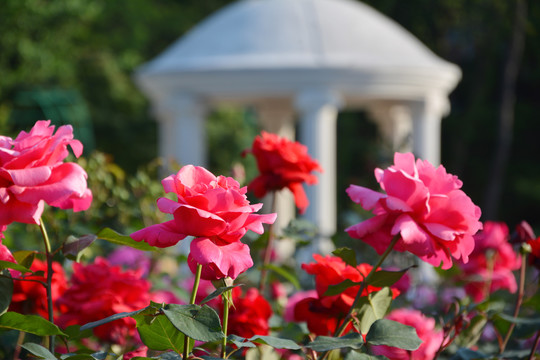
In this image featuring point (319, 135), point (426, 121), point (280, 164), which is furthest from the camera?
point (426, 121)

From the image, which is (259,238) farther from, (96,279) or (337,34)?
(337,34)

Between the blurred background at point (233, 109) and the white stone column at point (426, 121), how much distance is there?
6.82 meters

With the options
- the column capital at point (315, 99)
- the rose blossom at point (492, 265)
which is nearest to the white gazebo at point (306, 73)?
the column capital at point (315, 99)

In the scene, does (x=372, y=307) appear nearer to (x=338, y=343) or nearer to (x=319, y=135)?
(x=338, y=343)

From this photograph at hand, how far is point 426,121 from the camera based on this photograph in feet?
35.3

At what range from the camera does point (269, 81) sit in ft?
30.8

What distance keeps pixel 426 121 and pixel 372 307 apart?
9.47 metres

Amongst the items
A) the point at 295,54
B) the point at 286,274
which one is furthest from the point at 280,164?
the point at 295,54

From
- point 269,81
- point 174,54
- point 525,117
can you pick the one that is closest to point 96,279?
point 269,81

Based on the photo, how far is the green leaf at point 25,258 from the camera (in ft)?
5.23

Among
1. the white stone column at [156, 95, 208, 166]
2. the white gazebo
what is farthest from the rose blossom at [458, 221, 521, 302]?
the white stone column at [156, 95, 208, 166]

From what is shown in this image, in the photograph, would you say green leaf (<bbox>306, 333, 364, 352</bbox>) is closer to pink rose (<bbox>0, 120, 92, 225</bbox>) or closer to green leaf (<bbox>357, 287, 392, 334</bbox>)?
green leaf (<bbox>357, 287, 392, 334</bbox>)

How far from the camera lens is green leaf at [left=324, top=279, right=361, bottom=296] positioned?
1.52m

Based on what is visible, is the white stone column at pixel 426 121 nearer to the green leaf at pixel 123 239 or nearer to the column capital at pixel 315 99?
the column capital at pixel 315 99
